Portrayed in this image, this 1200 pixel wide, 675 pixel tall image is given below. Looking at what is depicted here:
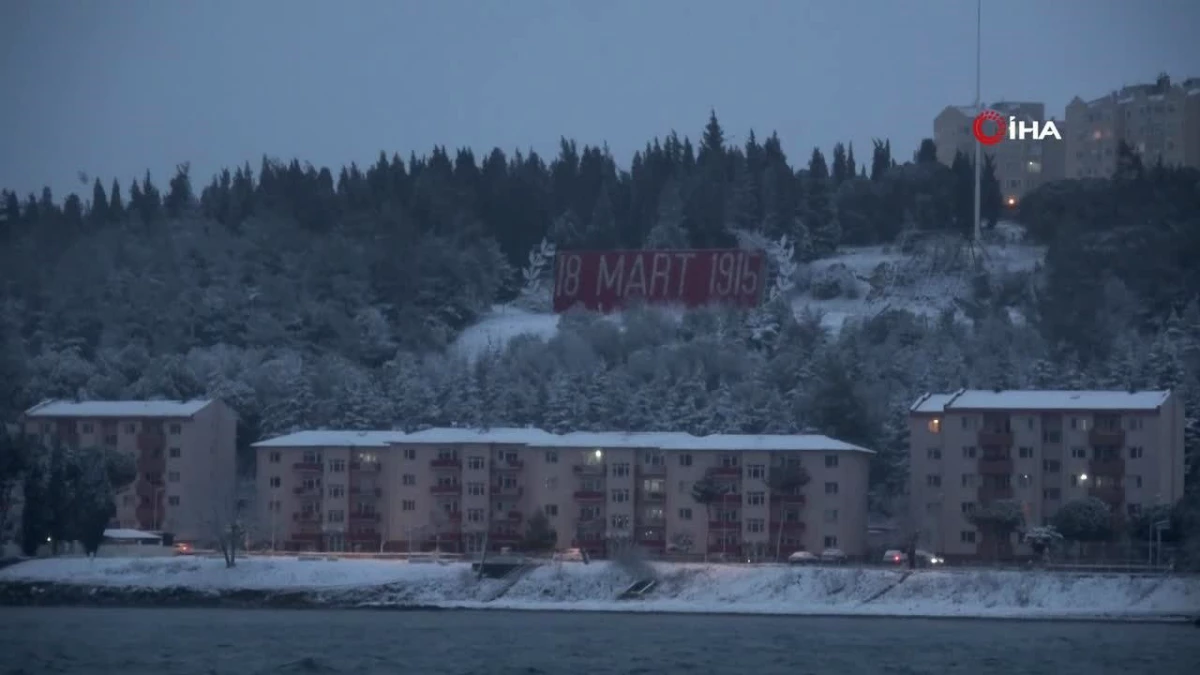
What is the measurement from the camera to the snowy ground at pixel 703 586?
157 feet

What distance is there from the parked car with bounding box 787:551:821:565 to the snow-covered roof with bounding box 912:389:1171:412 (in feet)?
20.1

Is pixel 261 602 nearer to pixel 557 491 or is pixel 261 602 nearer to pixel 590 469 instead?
pixel 557 491

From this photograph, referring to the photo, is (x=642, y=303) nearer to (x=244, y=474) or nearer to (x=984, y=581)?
(x=244, y=474)

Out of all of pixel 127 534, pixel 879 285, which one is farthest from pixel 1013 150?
pixel 127 534

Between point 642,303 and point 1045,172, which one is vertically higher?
point 1045,172

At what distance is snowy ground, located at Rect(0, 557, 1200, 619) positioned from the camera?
1880 inches

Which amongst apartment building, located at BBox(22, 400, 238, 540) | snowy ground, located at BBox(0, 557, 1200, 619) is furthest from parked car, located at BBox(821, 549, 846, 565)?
apartment building, located at BBox(22, 400, 238, 540)

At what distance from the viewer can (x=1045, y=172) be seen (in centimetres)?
11281

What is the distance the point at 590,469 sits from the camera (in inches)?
2362

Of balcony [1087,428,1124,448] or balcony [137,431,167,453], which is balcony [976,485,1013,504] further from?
balcony [137,431,167,453]

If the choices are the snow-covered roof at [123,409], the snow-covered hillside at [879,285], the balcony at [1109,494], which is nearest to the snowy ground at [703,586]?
the balcony at [1109,494]

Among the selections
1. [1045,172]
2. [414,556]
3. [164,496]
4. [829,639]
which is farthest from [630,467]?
[1045,172]

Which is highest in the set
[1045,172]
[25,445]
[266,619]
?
[1045,172]

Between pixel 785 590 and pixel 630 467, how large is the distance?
10492 millimetres
